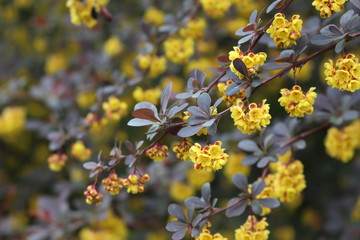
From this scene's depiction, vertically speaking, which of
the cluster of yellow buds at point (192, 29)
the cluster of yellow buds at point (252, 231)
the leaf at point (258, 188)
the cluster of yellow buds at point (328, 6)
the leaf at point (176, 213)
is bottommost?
the cluster of yellow buds at point (252, 231)

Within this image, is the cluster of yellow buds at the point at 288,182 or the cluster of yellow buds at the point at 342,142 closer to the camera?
the cluster of yellow buds at the point at 288,182

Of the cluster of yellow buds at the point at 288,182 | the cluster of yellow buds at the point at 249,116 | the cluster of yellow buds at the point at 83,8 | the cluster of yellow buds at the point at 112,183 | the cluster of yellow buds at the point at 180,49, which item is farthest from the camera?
the cluster of yellow buds at the point at 180,49

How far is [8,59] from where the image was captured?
301cm

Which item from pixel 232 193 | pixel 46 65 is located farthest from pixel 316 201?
pixel 46 65

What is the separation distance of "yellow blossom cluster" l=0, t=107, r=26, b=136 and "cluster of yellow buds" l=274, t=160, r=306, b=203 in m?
1.64

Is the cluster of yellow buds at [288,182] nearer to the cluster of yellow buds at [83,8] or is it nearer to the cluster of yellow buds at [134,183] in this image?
the cluster of yellow buds at [134,183]

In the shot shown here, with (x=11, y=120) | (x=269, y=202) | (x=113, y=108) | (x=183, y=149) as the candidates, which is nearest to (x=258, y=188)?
(x=269, y=202)

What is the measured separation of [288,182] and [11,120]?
66.1 inches

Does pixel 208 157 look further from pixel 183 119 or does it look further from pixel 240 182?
pixel 240 182

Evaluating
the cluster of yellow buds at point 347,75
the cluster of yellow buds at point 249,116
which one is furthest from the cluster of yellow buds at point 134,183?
the cluster of yellow buds at point 347,75

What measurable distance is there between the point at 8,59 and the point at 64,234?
1436mm

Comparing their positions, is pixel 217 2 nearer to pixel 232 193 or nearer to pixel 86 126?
pixel 86 126

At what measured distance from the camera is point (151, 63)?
1.74m

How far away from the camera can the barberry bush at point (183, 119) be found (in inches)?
42.6
